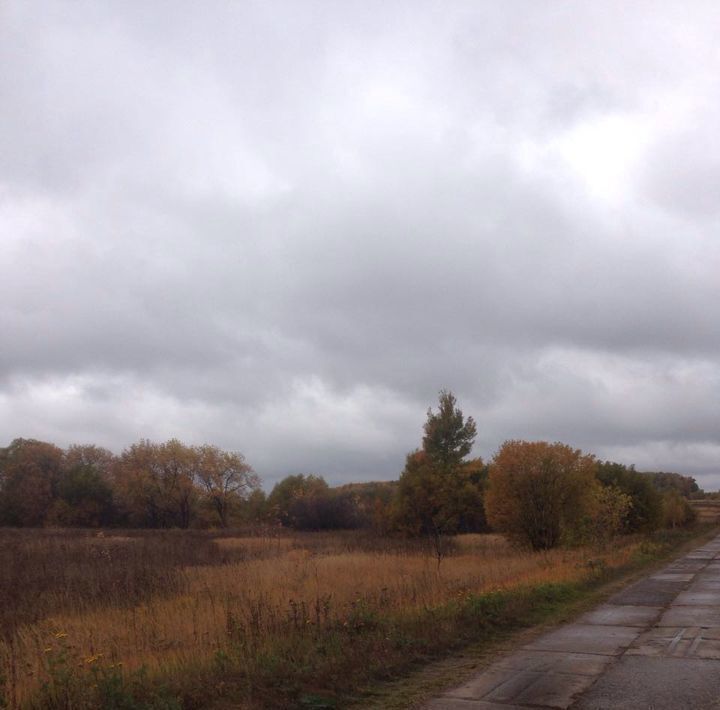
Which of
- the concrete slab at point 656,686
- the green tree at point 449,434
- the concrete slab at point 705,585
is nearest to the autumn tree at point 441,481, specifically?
the green tree at point 449,434

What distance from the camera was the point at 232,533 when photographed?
1848 inches

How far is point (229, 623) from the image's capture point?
11141 millimetres

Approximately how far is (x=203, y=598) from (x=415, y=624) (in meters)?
5.24

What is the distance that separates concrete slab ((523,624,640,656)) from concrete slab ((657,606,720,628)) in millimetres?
1084

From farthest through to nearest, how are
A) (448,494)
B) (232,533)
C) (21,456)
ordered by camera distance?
1. (21,456)
2. (448,494)
3. (232,533)

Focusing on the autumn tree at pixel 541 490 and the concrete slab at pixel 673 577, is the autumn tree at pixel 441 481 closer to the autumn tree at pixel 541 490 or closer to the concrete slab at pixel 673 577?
the autumn tree at pixel 541 490

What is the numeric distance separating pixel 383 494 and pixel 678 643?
5671cm

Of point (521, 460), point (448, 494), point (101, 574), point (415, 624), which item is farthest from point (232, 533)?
point (415, 624)

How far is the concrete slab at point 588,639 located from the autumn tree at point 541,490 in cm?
2167

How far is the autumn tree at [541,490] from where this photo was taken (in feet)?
111

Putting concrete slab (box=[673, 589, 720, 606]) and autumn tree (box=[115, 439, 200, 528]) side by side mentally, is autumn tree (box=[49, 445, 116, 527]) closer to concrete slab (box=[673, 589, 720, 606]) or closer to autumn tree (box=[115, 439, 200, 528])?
autumn tree (box=[115, 439, 200, 528])

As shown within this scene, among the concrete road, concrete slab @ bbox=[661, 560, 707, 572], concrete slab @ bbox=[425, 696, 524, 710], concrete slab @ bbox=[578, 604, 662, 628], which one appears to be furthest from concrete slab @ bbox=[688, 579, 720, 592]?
concrete slab @ bbox=[425, 696, 524, 710]

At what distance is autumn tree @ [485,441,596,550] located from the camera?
3388 centimetres

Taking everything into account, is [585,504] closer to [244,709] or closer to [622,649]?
[622,649]
